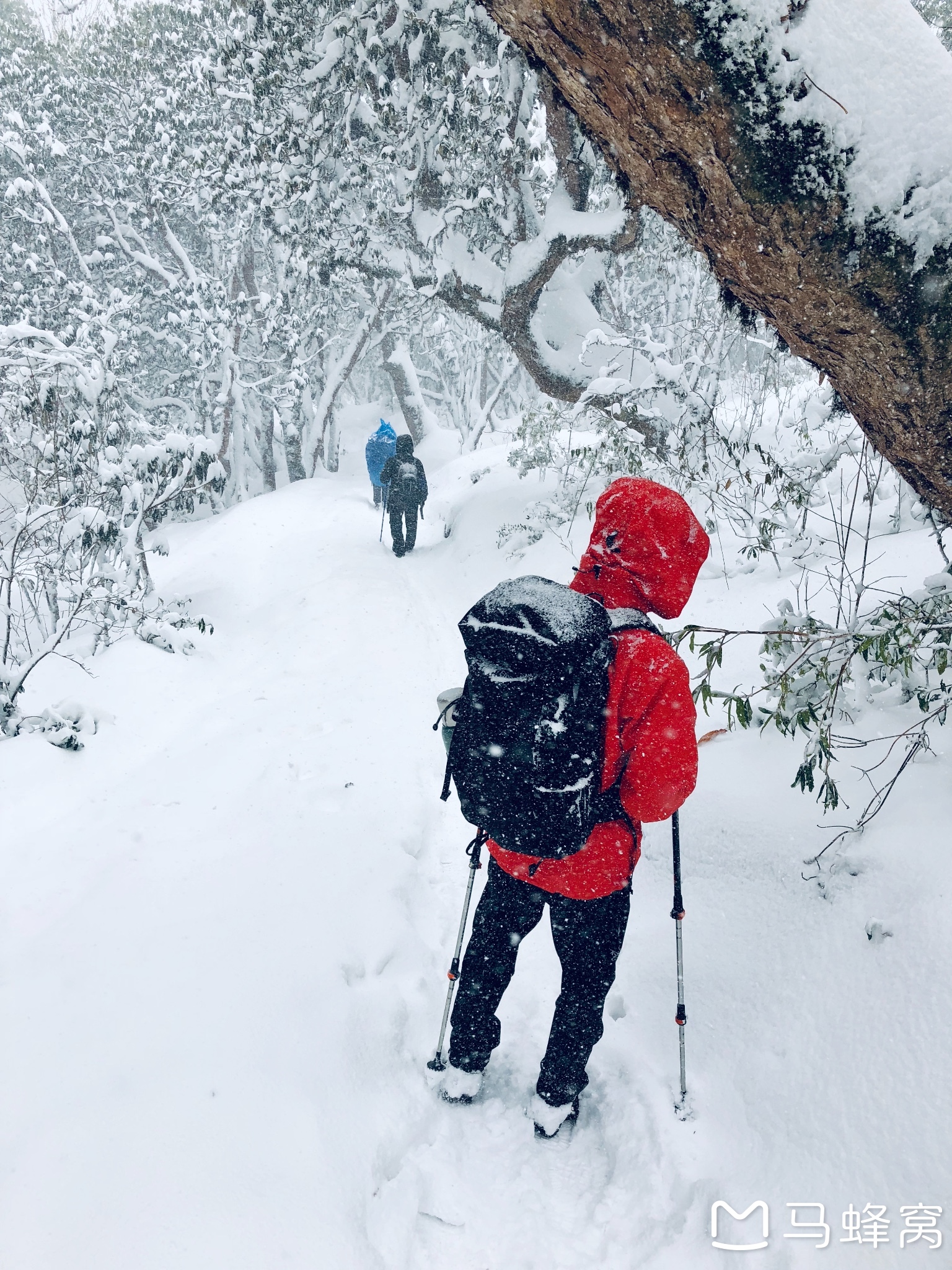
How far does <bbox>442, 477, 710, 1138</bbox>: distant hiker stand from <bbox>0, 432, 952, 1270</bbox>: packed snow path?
445mm

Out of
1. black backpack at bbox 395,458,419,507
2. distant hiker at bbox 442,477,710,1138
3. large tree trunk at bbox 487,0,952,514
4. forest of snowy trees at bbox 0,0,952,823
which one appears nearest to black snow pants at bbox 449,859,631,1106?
distant hiker at bbox 442,477,710,1138

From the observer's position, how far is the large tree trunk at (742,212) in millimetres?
1550

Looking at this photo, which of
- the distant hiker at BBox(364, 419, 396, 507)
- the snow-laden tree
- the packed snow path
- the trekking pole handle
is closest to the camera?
the packed snow path

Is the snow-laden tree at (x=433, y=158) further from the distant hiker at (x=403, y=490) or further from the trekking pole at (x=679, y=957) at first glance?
the trekking pole at (x=679, y=957)

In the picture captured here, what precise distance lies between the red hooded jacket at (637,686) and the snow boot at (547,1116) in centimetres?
79

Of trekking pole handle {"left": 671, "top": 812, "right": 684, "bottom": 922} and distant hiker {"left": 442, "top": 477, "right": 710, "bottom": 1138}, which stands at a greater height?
distant hiker {"left": 442, "top": 477, "right": 710, "bottom": 1138}

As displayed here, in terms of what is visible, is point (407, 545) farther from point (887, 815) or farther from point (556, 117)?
point (887, 815)

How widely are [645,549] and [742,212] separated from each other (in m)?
0.84

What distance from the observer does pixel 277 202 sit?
9.38m

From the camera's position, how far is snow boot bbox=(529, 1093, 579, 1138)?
2.28 m

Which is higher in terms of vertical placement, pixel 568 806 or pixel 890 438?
pixel 890 438

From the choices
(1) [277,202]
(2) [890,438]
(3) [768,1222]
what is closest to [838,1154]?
(3) [768,1222]

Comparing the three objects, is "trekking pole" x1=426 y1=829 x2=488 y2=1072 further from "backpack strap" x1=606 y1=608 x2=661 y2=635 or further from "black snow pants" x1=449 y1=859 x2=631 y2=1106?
"backpack strap" x1=606 y1=608 x2=661 y2=635

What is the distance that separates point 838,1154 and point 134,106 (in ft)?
60.5
